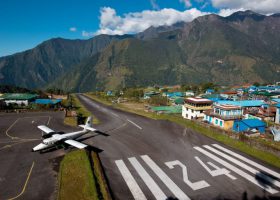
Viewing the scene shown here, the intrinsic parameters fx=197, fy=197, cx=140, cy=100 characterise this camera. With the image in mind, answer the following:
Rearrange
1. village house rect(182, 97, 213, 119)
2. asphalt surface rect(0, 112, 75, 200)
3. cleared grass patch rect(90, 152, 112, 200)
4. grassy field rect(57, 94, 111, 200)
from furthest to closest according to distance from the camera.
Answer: village house rect(182, 97, 213, 119), asphalt surface rect(0, 112, 75, 200), cleared grass patch rect(90, 152, 112, 200), grassy field rect(57, 94, 111, 200)

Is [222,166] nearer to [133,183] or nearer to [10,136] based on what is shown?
[133,183]

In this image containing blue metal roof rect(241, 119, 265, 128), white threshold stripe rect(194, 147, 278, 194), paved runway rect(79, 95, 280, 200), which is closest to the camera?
paved runway rect(79, 95, 280, 200)

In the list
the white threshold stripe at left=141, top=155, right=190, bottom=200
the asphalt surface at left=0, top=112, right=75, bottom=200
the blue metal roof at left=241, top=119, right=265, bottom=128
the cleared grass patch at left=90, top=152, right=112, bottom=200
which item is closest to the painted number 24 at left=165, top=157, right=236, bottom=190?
the white threshold stripe at left=141, top=155, right=190, bottom=200

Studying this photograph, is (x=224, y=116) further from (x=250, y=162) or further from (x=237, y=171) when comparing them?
(x=237, y=171)

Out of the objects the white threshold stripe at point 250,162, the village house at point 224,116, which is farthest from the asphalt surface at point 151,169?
the village house at point 224,116

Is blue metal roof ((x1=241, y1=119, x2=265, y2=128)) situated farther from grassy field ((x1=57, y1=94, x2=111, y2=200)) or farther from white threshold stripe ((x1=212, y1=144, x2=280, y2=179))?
grassy field ((x1=57, y1=94, x2=111, y2=200))

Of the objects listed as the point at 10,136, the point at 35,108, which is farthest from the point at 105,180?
the point at 35,108

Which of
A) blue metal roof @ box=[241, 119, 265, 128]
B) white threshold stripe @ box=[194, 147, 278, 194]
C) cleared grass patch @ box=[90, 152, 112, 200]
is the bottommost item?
white threshold stripe @ box=[194, 147, 278, 194]
